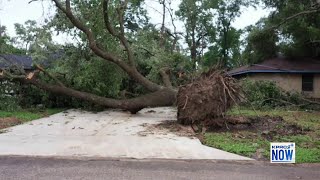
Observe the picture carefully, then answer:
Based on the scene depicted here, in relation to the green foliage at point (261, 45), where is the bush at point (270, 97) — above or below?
below

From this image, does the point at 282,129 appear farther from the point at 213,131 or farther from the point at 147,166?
the point at 147,166

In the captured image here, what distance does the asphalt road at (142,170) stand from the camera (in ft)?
18.9

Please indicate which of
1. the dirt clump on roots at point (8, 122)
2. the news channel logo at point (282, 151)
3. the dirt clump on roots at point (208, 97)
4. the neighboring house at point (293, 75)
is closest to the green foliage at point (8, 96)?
the dirt clump on roots at point (8, 122)

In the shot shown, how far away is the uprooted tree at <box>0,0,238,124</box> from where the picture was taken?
36.2ft

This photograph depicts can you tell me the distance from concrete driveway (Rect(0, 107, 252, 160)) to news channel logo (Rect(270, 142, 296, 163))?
1494 mm

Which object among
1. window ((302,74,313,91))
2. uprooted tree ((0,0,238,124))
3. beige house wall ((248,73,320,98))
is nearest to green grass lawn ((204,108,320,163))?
uprooted tree ((0,0,238,124))

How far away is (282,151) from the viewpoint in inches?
217

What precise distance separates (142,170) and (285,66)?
20.0 metres

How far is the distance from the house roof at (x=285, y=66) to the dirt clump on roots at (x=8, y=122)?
15962mm

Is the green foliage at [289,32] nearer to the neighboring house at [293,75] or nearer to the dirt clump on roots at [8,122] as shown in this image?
the neighboring house at [293,75]

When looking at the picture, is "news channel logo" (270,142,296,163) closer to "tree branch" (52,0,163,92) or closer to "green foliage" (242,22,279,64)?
"tree branch" (52,0,163,92)

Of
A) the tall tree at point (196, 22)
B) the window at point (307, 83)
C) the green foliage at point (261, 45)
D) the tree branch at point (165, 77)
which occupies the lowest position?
the tree branch at point (165, 77)

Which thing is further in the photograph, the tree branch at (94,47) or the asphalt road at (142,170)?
the tree branch at (94,47)

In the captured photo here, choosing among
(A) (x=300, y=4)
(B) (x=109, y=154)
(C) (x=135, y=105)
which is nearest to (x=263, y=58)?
(A) (x=300, y=4)
